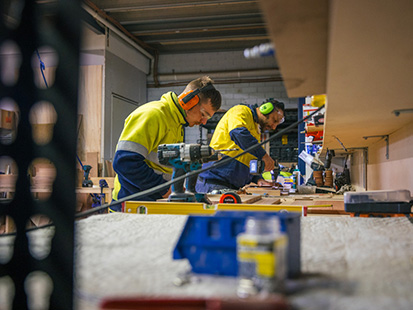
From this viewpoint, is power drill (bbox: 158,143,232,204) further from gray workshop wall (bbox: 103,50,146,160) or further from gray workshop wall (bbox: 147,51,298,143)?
gray workshop wall (bbox: 147,51,298,143)

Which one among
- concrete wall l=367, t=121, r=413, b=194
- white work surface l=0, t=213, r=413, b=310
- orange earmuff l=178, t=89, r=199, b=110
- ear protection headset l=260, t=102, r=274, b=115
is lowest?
white work surface l=0, t=213, r=413, b=310

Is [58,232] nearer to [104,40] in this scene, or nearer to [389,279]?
[389,279]

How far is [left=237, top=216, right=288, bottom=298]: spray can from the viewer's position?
43 cm

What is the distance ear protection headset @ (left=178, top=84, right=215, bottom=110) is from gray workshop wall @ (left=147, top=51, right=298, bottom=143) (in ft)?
15.2

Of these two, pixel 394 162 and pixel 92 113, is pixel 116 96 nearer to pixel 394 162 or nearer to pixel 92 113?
pixel 92 113

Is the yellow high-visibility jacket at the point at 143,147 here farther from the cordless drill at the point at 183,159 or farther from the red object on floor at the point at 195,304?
the red object on floor at the point at 195,304

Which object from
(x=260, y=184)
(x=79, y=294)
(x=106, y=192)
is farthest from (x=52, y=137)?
(x=106, y=192)

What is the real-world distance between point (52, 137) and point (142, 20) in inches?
231

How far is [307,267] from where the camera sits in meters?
0.61

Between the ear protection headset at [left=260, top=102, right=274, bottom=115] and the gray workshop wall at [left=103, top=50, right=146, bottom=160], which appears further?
the gray workshop wall at [left=103, top=50, right=146, bottom=160]

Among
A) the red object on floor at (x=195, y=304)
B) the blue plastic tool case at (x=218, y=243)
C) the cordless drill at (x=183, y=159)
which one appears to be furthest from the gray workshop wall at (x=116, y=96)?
the red object on floor at (x=195, y=304)

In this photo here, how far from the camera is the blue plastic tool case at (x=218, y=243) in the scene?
536 millimetres

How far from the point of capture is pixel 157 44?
705 centimetres

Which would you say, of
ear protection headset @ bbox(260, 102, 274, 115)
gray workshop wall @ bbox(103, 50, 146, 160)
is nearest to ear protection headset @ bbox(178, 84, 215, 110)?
ear protection headset @ bbox(260, 102, 274, 115)
